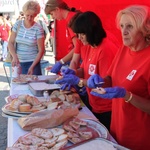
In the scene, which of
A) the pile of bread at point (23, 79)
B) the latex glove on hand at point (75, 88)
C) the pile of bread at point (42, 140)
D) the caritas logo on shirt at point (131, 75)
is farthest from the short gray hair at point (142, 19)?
the pile of bread at point (23, 79)

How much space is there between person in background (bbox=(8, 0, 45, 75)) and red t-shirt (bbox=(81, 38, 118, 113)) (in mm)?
1056

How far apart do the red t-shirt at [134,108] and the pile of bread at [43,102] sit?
1.32 ft

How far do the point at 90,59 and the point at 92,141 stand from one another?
767 mm

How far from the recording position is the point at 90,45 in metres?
1.83

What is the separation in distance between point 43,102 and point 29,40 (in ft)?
3.91

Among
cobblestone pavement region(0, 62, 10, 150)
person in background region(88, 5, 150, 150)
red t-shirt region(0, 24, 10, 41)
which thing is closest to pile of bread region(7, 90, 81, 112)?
person in background region(88, 5, 150, 150)

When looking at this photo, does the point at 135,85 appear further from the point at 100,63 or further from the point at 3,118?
the point at 3,118

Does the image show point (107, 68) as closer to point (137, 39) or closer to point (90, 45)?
point (90, 45)

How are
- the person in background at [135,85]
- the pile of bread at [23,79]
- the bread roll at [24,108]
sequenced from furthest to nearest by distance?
the pile of bread at [23,79] < the bread roll at [24,108] < the person in background at [135,85]

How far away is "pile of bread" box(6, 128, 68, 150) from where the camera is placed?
113cm

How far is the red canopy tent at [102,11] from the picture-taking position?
251 centimetres

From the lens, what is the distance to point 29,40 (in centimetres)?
275

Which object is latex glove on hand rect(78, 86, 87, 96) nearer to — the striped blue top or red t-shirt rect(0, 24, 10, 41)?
the striped blue top

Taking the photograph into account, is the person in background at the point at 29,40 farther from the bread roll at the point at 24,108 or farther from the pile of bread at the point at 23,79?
the bread roll at the point at 24,108
